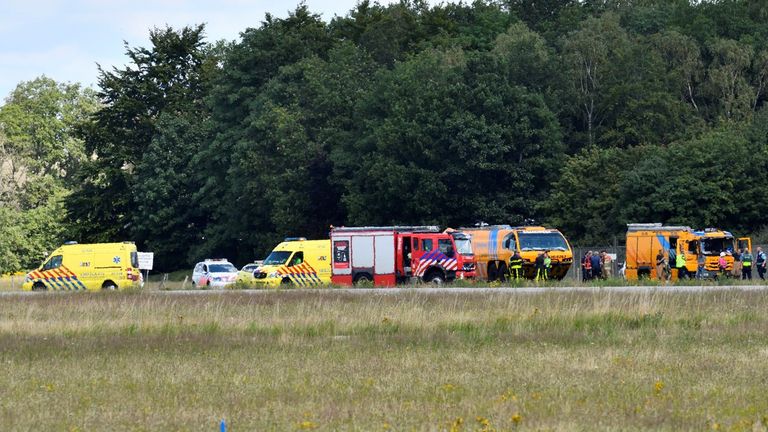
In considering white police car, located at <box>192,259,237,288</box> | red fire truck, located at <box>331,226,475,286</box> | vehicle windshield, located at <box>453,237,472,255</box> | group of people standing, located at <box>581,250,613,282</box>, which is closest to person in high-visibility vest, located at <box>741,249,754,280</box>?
group of people standing, located at <box>581,250,613,282</box>

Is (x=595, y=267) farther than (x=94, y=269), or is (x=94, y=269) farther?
(x=94, y=269)

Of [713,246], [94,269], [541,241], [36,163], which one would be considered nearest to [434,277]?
[541,241]

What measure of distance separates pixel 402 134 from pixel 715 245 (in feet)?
88.3

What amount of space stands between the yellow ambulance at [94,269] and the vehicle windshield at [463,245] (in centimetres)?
1340

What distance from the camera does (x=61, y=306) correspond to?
126 ft

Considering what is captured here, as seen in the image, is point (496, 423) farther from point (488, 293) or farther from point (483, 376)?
point (488, 293)

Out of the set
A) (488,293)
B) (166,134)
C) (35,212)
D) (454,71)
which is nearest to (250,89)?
(166,134)

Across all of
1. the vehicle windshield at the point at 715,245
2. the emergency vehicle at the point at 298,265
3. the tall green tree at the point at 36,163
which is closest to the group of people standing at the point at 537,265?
the vehicle windshield at the point at 715,245

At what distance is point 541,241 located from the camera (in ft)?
178

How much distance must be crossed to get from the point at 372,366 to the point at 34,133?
92919 millimetres

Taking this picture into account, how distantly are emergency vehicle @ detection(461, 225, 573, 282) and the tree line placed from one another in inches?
582

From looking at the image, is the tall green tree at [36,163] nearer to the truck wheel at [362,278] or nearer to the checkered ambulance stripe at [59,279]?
the checkered ambulance stripe at [59,279]

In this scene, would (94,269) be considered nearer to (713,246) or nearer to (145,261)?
(145,261)

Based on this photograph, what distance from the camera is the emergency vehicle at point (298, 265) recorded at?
55406mm
